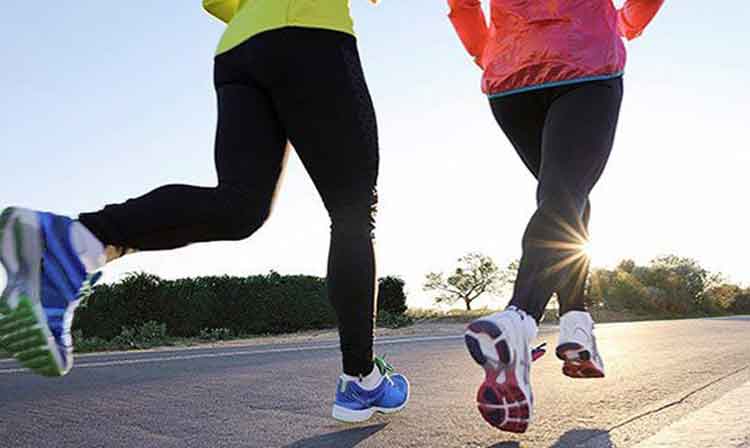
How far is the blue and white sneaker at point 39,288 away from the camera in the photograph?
206 cm

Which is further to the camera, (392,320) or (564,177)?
(392,320)

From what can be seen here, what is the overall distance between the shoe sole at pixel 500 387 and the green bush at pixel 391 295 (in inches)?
803

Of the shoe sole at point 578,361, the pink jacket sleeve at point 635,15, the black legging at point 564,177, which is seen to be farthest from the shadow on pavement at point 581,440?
the pink jacket sleeve at point 635,15

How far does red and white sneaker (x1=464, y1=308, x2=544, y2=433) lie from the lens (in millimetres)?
2125

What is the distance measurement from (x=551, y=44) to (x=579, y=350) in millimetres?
994

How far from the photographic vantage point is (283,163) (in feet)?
8.78

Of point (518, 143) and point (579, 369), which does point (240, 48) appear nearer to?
point (518, 143)

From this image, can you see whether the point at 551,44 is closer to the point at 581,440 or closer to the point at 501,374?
the point at 501,374

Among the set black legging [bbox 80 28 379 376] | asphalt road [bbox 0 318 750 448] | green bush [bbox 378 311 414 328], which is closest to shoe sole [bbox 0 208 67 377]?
black legging [bbox 80 28 379 376]

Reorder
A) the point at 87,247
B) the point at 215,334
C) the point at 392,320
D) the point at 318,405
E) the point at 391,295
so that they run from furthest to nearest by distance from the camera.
A: the point at 391,295 → the point at 392,320 → the point at 215,334 → the point at 318,405 → the point at 87,247

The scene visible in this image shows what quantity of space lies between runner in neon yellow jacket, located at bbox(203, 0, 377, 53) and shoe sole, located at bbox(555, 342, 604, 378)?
1.25 m

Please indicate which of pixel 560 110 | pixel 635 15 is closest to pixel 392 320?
pixel 635 15

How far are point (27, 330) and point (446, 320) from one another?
21676 millimetres

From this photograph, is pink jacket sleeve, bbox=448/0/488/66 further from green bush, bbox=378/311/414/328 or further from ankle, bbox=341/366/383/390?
green bush, bbox=378/311/414/328
